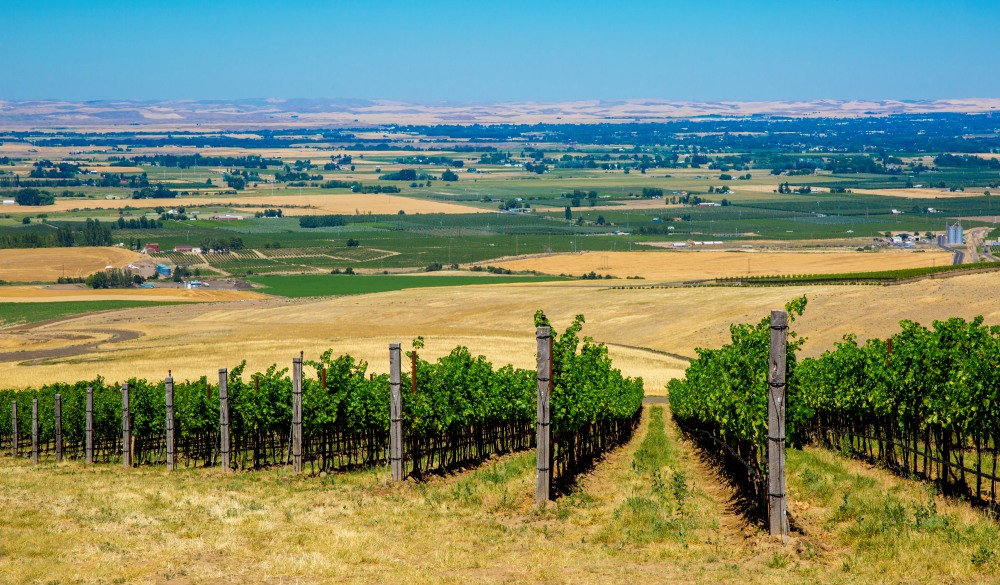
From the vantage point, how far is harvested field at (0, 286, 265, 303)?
124m

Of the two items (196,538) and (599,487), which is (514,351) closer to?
(599,487)

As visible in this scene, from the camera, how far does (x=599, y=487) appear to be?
23188mm

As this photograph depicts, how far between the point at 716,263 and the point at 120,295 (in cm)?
7506

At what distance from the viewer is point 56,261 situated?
17150 cm

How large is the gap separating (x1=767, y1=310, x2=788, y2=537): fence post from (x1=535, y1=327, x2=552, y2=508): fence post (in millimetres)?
4521

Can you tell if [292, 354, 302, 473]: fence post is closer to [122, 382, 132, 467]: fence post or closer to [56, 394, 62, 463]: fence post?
[122, 382, 132, 467]: fence post

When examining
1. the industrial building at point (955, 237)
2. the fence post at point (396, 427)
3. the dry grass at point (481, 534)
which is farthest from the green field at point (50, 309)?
the industrial building at point (955, 237)

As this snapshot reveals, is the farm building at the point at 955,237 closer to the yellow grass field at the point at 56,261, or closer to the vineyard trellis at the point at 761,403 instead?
the yellow grass field at the point at 56,261

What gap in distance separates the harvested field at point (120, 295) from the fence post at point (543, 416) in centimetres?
10599

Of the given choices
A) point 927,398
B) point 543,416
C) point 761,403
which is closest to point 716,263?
point 927,398

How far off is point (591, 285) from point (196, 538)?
105183 millimetres

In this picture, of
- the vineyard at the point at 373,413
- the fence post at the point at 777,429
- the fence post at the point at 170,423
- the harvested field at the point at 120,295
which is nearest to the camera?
the fence post at the point at 777,429

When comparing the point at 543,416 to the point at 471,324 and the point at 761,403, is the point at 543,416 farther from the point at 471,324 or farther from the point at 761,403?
the point at 471,324

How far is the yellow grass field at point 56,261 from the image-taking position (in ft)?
520
